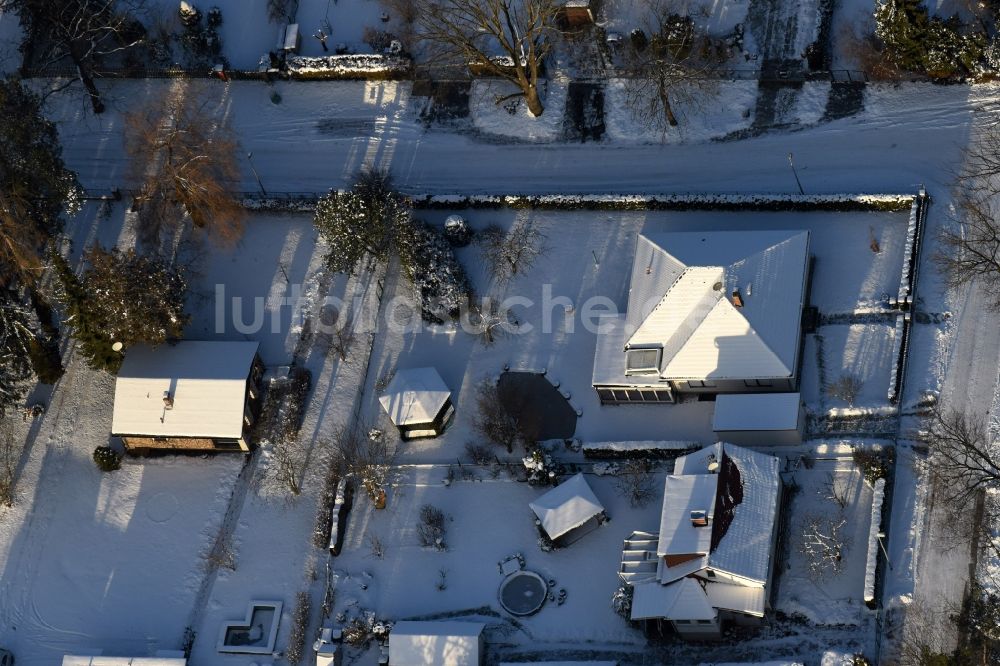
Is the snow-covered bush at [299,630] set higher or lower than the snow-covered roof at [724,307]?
lower

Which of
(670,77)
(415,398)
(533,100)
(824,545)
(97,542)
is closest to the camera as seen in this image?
(824,545)

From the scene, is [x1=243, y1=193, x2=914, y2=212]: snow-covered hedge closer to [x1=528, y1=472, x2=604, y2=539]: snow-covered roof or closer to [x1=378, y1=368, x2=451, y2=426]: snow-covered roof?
[x1=378, y1=368, x2=451, y2=426]: snow-covered roof

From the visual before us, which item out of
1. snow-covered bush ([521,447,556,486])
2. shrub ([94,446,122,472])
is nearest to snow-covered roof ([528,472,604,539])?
snow-covered bush ([521,447,556,486])

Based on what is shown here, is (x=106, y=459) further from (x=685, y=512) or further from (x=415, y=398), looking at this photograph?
(x=685, y=512)

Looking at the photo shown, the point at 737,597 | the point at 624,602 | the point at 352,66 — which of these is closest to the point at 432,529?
the point at 624,602

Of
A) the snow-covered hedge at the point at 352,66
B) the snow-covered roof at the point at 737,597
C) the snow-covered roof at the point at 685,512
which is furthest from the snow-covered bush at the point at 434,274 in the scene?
the snow-covered roof at the point at 737,597

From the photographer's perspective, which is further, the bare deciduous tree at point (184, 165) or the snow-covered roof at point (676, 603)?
the bare deciduous tree at point (184, 165)

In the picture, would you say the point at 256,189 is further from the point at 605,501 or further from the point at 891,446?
the point at 891,446

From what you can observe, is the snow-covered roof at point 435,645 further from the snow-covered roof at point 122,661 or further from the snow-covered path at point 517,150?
the snow-covered path at point 517,150
